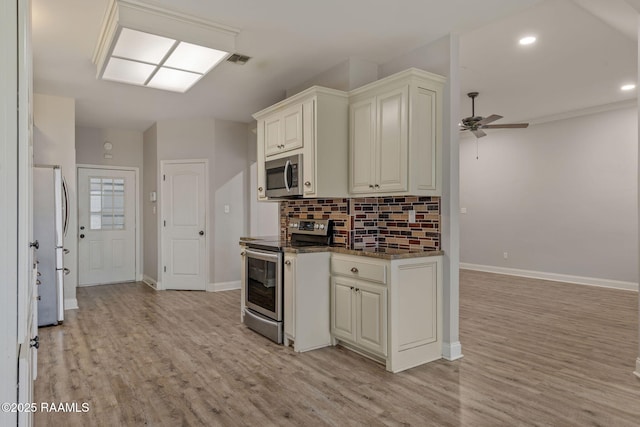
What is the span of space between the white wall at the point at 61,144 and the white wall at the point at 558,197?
6.69 metres

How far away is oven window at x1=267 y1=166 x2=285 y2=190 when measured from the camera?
405 cm

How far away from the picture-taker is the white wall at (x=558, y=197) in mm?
6035

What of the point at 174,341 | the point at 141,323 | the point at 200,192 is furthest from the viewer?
the point at 200,192

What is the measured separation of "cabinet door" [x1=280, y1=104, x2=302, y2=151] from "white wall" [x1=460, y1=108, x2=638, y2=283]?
4.99m

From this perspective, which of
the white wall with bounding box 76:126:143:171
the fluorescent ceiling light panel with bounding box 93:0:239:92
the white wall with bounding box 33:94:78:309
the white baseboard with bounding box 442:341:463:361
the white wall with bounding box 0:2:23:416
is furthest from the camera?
the white wall with bounding box 76:126:143:171

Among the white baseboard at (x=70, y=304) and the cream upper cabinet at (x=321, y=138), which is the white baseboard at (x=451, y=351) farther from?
the white baseboard at (x=70, y=304)

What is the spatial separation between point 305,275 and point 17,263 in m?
2.48

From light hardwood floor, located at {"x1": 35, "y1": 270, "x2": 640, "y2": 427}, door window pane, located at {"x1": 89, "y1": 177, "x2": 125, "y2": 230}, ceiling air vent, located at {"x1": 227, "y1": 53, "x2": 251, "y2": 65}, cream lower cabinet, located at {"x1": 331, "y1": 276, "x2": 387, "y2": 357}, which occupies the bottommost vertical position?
light hardwood floor, located at {"x1": 35, "y1": 270, "x2": 640, "y2": 427}

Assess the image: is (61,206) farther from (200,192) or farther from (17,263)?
(17,263)

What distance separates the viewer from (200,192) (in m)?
6.27

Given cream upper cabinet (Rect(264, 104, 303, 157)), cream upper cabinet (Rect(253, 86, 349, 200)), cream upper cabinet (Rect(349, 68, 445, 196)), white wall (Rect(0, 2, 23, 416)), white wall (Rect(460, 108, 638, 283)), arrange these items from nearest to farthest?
white wall (Rect(0, 2, 23, 416)), cream upper cabinet (Rect(349, 68, 445, 196)), cream upper cabinet (Rect(253, 86, 349, 200)), cream upper cabinet (Rect(264, 104, 303, 157)), white wall (Rect(460, 108, 638, 283))

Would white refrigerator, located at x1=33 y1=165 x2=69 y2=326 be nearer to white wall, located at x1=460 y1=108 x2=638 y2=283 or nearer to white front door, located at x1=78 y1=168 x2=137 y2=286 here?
white front door, located at x1=78 y1=168 x2=137 y2=286

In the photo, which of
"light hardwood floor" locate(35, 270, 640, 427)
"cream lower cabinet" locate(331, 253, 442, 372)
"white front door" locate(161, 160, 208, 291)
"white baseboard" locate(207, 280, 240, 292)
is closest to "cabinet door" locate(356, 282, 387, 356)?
"cream lower cabinet" locate(331, 253, 442, 372)

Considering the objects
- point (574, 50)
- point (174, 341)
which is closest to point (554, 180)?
point (574, 50)
